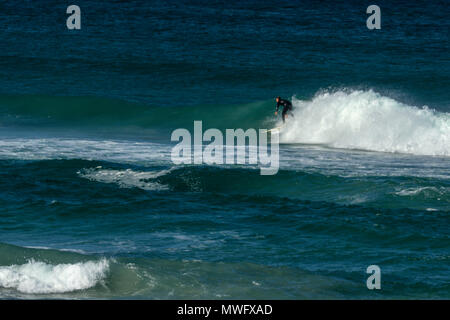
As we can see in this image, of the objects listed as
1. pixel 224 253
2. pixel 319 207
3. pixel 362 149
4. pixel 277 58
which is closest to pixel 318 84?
pixel 277 58

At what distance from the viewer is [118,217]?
59.8 feet

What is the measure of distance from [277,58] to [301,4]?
43.2 ft

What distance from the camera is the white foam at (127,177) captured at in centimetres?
2095

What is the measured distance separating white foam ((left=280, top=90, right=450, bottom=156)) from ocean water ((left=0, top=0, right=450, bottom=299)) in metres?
0.08

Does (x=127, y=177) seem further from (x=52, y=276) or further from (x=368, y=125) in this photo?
(x=368, y=125)

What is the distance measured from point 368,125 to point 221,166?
897 cm

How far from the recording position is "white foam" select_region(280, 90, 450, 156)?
28.3 metres

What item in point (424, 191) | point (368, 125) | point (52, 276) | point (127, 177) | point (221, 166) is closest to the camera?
point (52, 276)

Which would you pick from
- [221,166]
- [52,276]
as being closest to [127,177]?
[221,166]

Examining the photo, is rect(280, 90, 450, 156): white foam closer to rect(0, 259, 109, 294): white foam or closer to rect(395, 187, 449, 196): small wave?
rect(395, 187, 449, 196): small wave

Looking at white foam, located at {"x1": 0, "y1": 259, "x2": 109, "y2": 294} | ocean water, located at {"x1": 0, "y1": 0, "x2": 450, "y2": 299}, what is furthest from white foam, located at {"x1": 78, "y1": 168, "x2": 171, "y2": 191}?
white foam, located at {"x1": 0, "y1": 259, "x2": 109, "y2": 294}

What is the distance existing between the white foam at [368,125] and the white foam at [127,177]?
29.9 ft

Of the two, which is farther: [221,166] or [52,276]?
[221,166]

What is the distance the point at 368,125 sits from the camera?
100.0 ft
